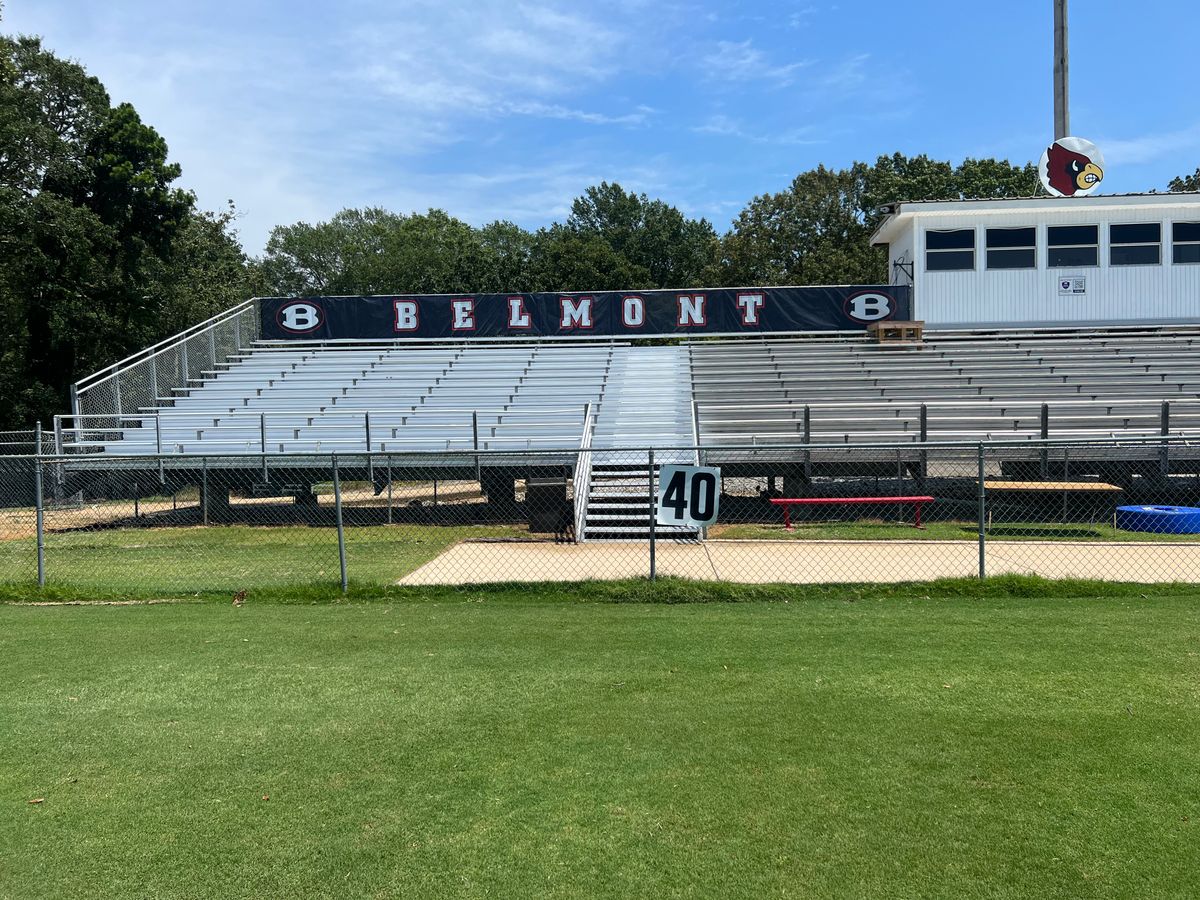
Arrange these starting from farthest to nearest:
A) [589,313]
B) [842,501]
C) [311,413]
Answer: [589,313] < [311,413] < [842,501]

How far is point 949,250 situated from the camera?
77.0ft

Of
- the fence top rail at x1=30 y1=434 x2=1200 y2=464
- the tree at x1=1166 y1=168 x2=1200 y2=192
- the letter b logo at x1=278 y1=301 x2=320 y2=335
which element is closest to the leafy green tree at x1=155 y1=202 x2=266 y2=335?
the letter b logo at x1=278 y1=301 x2=320 y2=335

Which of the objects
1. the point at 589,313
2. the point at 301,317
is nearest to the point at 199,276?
the point at 301,317

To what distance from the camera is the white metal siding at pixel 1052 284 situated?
75.4ft

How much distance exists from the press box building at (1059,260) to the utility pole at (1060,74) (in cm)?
392

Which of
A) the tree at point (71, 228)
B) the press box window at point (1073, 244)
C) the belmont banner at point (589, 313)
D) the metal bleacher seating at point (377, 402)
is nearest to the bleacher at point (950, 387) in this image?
the belmont banner at point (589, 313)

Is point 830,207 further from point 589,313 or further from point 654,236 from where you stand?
point 589,313

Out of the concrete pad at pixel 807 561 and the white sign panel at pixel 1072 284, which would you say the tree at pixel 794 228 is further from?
the concrete pad at pixel 807 561

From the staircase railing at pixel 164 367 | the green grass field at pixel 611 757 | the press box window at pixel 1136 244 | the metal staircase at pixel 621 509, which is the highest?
the press box window at pixel 1136 244

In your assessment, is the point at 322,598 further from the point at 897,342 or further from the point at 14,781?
the point at 897,342

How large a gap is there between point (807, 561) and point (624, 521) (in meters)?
3.41

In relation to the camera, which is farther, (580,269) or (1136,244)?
(580,269)

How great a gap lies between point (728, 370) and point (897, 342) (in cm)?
467

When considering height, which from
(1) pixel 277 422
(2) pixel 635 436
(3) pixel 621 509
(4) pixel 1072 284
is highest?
(4) pixel 1072 284
